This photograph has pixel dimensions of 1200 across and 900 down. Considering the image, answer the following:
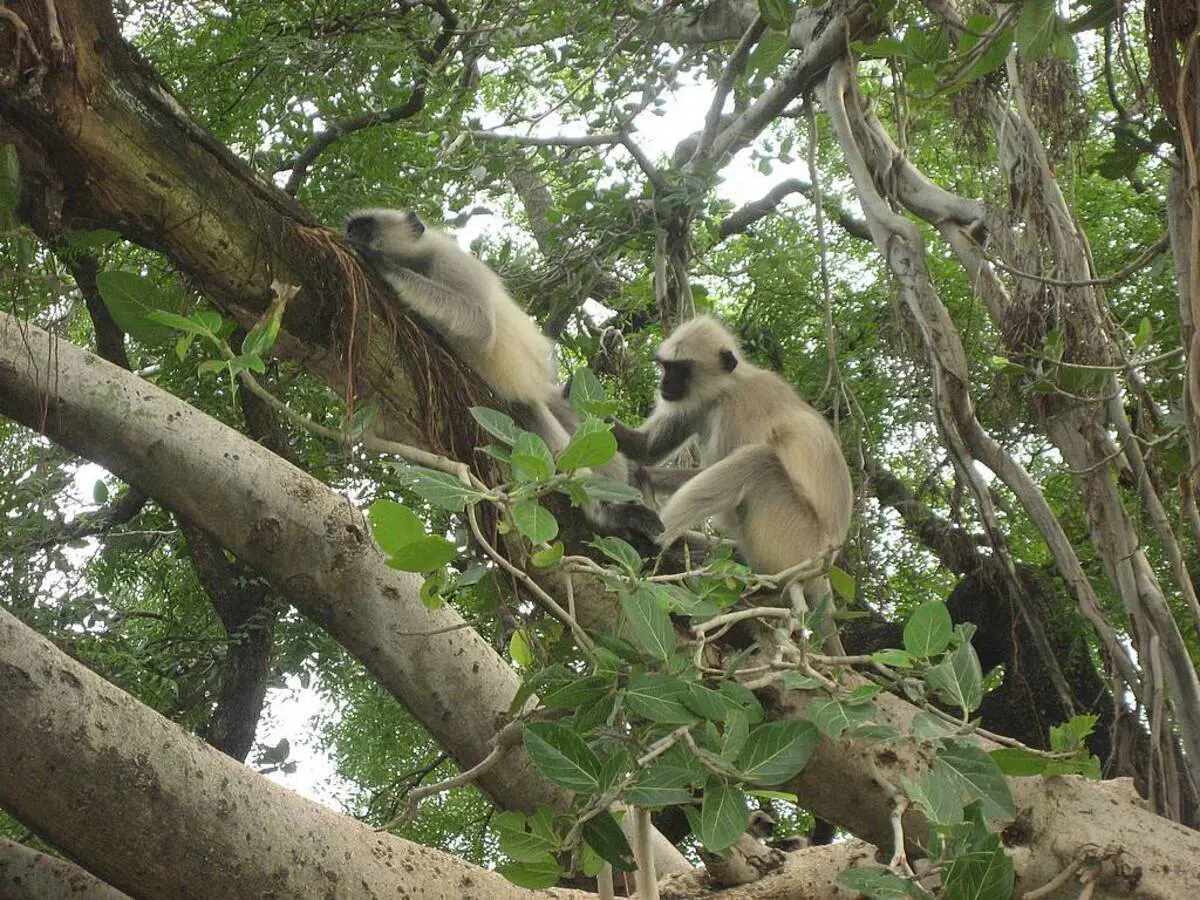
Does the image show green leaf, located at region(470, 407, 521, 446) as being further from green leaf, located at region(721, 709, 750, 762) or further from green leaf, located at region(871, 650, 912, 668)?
green leaf, located at region(871, 650, 912, 668)

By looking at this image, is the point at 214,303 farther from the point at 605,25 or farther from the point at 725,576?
the point at 605,25

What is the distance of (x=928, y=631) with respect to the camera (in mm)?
1863

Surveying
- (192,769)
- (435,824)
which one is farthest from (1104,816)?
(435,824)

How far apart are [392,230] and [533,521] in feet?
9.04

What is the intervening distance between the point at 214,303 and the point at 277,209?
0.25 meters

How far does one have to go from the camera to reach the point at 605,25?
4949 millimetres

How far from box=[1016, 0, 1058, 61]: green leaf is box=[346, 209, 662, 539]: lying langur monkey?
1.81 metres

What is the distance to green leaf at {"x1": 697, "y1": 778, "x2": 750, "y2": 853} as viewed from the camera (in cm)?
162

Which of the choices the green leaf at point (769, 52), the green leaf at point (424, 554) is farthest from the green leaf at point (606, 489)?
the green leaf at point (769, 52)

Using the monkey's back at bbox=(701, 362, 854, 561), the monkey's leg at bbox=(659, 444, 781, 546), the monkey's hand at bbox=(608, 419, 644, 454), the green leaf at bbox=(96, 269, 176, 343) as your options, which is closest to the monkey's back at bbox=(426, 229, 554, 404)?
the monkey's hand at bbox=(608, 419, 644, 454)

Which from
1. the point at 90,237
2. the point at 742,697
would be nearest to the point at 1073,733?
the point at 742,697

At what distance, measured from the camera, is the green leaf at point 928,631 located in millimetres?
1856

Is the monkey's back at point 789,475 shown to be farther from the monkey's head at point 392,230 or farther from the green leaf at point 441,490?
the green leaf at point 441,490

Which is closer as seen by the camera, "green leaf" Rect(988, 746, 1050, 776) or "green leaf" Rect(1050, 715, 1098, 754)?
"green leaf" Rect(988, 746, 1050, 776)
